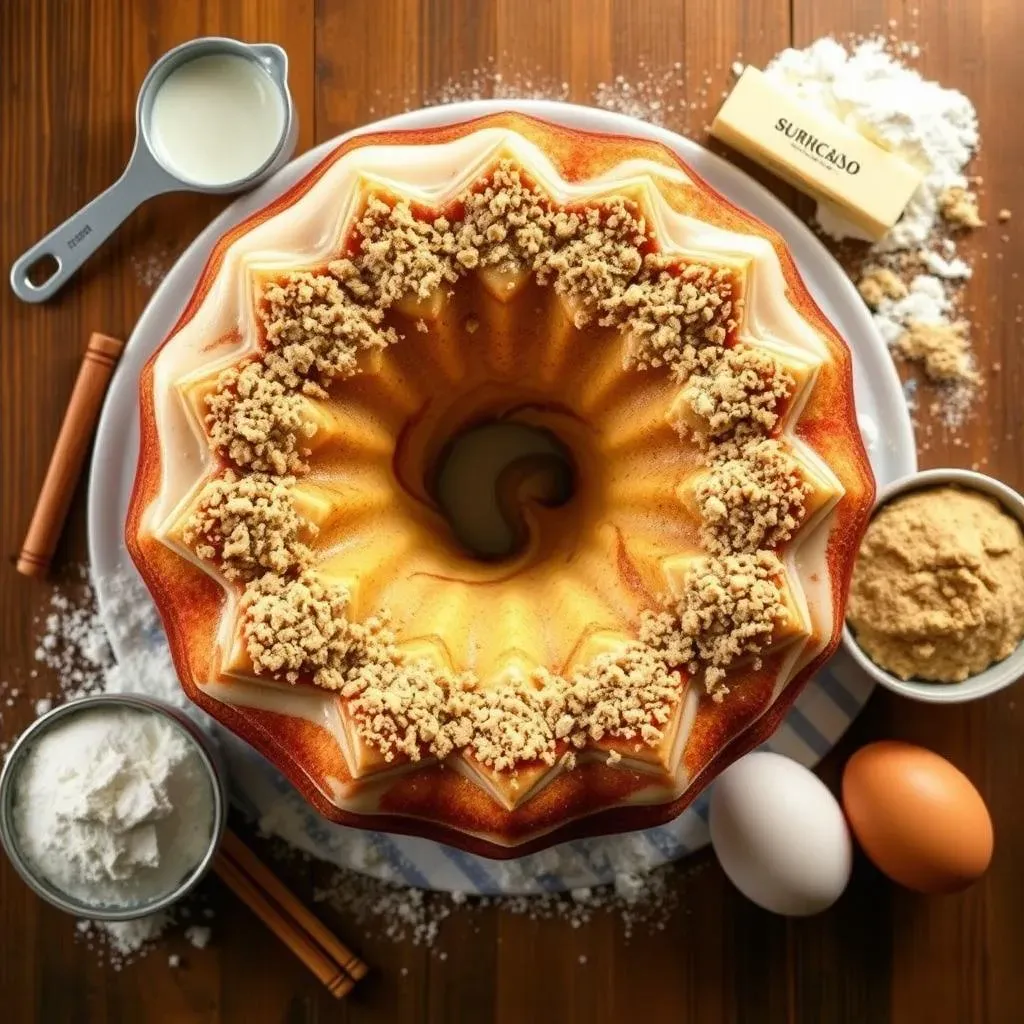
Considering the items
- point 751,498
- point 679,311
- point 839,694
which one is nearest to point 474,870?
point 839,694

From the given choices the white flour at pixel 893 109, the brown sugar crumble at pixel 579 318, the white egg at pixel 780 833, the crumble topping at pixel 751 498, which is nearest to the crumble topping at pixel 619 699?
the brown sugar crumble at pixel 579 318

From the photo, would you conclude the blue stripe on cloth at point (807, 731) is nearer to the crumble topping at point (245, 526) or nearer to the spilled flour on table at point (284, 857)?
the spilled flour on table at point (284, 857)

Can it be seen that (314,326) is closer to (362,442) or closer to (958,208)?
(362,442)

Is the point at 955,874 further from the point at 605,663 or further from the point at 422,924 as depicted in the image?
the point at 422,924

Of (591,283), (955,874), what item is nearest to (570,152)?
(591,283)

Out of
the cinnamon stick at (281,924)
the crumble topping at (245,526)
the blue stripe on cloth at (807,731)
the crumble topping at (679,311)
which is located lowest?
the cinnamon stick at (281,924)

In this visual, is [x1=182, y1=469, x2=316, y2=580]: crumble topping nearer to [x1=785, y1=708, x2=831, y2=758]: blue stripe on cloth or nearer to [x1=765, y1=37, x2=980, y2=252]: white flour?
[x1=785, y1=708, x2=831, y2=758]: blue stripe on cloth
